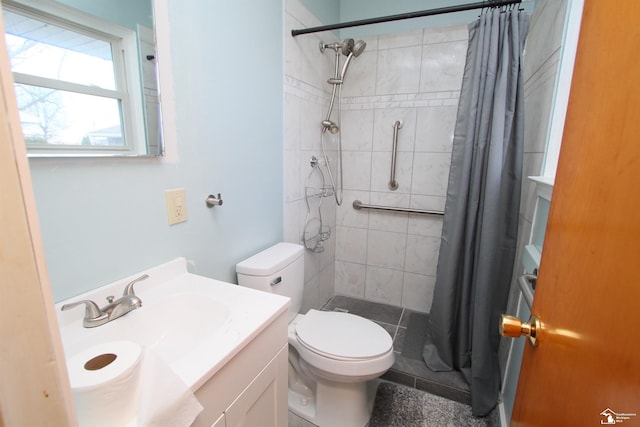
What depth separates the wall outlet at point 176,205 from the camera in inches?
41.8

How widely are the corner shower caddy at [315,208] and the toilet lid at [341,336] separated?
0.60 meters

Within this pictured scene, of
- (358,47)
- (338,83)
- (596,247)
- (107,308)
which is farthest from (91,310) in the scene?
(358,47)

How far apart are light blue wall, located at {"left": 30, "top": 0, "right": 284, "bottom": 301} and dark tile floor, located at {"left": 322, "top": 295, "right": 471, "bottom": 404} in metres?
1.08

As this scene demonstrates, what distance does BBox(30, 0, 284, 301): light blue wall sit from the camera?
811mm

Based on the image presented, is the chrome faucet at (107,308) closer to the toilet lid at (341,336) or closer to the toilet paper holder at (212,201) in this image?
the toilet paper holder at (212,201)

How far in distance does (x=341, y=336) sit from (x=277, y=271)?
0.44 meters

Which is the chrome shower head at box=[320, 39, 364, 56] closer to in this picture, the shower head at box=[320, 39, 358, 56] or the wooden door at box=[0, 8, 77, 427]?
the shower head at box=[320, 39, 358, 56]

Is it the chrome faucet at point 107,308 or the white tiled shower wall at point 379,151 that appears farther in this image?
the white tiled shower wall at point 379,151

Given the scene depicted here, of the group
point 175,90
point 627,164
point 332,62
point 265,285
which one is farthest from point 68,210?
point 332,62

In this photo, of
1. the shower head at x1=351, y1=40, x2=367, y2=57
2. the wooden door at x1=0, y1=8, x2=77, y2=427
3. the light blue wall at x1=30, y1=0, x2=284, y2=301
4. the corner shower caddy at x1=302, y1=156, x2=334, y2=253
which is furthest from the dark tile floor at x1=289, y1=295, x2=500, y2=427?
the shower head at x1=351, y1=40, x2=367, y2=57

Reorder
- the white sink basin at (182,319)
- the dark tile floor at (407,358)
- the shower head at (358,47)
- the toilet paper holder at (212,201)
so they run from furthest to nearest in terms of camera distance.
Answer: the shower head at (358,47) < the dark tile floor at (407,358) < the toilet paper holder at (212,201) < the white sink basin at (182,319)

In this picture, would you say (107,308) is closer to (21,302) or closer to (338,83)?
(21,302)

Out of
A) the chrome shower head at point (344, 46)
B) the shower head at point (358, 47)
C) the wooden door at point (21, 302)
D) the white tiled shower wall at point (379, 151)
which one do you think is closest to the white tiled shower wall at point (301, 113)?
the white tiled shower wall at point (379, 151)

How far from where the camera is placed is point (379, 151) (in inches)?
91.5
